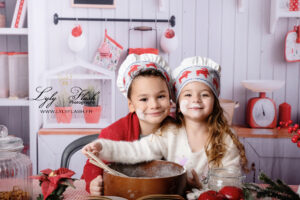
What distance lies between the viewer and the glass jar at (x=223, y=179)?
71cm

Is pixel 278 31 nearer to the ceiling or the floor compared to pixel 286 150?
nearer to the ceiling

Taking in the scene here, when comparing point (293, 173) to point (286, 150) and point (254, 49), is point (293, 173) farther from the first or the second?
point (254, 49)

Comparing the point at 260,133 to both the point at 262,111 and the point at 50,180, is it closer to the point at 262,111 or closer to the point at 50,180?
the point at 262,111

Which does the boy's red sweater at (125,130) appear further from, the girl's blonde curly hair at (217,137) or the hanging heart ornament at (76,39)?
the hanging heart ornament at (76,39)

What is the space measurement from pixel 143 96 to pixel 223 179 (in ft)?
1.28

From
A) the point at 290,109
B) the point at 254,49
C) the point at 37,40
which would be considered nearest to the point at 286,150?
the point at 290,109

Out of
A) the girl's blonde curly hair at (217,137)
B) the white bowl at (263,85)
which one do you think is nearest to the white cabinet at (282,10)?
the white bowl at (263,85)

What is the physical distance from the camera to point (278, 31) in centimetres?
234

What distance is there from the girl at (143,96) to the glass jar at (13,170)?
7.2 inches

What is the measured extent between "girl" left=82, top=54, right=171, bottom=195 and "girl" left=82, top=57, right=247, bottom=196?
48 mm

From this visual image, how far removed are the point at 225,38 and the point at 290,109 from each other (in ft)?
2.25

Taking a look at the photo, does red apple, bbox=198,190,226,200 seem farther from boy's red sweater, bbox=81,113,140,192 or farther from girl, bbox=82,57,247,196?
boy's red sweater, bbox=81,113,140,192

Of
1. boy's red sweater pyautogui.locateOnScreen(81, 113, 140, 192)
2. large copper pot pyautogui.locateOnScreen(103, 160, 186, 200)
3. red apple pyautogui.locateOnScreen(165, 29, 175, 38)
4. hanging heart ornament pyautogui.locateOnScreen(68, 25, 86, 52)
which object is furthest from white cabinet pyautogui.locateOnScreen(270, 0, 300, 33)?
large copper pot pyautogui.locateOnScreen(103, 160, 186, 200)

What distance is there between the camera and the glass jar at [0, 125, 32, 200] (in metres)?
0.73
